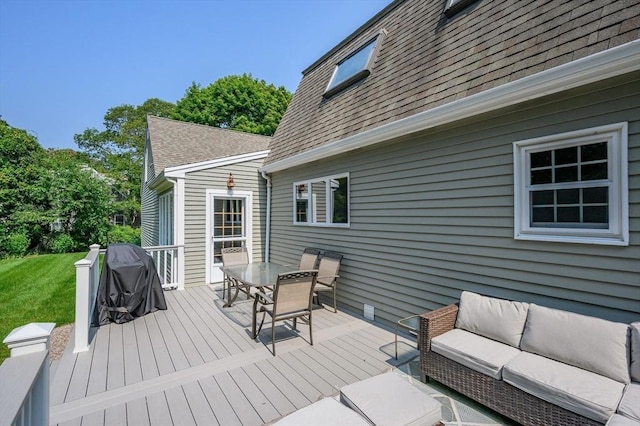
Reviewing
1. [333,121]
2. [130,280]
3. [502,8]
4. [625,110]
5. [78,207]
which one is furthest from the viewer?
[78,207]

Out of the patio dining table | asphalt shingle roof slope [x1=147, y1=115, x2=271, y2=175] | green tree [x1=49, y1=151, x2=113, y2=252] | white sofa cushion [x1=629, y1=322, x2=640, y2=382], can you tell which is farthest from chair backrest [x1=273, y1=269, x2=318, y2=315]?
A: green tree [x1=49, y1=151, x2=113, y2=252]

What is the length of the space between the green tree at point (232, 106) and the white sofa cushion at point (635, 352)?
76.2ft

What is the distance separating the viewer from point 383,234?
478 cm

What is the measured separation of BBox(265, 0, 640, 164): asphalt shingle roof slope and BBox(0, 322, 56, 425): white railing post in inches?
162

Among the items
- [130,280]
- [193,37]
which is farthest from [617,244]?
[193,37]

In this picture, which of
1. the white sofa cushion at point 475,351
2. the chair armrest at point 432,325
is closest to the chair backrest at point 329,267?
the chair armrest at point 432,325

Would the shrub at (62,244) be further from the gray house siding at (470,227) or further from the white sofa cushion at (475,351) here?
the white sofa cushion at (475,351)

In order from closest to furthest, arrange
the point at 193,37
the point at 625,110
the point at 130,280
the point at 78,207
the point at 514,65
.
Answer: the point at 625,110
the point at 514,65
the point at 130,280
the point at 193,37
the point at 78,207

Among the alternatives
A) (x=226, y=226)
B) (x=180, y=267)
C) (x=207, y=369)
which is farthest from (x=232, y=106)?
(x=207, y=369)

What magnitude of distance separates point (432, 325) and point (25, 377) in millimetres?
2959

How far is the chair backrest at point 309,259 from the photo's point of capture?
233 inches

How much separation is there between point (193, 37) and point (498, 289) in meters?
14.1

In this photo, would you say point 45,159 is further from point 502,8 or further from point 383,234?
point 502,8

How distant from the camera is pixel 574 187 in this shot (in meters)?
2.85
